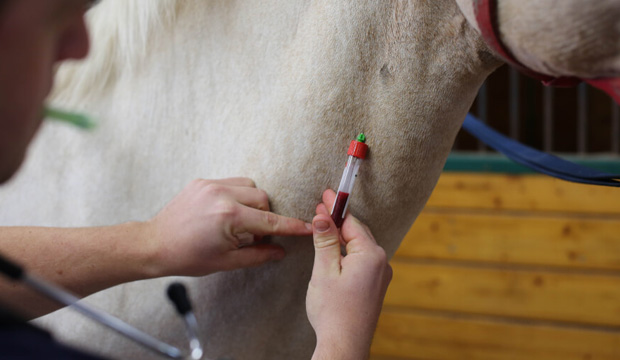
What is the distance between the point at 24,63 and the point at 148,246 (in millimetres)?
339

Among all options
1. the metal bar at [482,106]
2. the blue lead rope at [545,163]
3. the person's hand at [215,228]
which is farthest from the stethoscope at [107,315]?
the metal bar at [482,106]

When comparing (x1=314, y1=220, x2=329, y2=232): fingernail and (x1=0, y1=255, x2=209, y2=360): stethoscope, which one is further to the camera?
(x1=314, y1=220, x2=329, y2=232): fingernail

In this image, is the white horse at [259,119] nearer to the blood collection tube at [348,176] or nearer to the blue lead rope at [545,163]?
the blood collection tube at [348,176]

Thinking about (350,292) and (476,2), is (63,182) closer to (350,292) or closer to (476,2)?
(350,292)

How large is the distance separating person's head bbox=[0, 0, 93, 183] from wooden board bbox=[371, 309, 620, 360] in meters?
1.85

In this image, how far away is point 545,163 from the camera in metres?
0.82

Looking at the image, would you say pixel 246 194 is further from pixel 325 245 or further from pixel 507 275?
pixel 507 275

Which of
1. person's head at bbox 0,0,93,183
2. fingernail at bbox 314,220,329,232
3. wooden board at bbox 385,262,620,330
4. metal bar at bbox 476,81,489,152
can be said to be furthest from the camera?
metal bar at bbox 476,81,489,152

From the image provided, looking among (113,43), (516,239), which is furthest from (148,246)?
(516,239)

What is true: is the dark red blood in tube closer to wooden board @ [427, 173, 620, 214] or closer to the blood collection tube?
the blood collection tube

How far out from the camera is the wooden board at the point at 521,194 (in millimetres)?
1749

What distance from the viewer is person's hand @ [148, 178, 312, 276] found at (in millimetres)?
575

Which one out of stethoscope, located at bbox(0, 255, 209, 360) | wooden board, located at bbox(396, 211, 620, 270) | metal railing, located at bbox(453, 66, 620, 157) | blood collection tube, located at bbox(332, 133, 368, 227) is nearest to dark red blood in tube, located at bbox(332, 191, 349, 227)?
blood collection tube, located at bbox(332, 133, 368, 227)

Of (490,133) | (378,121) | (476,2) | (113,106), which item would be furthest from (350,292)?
(490,133)
